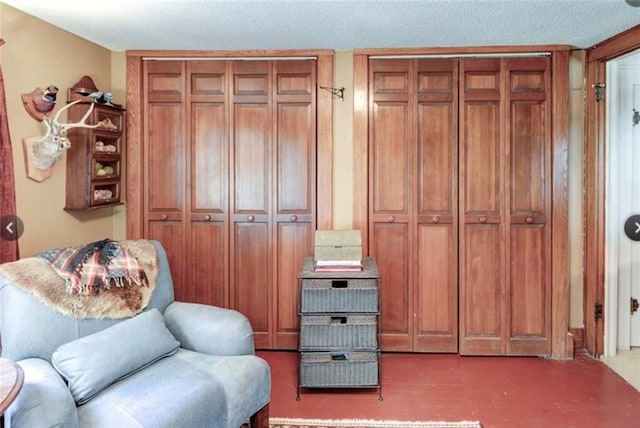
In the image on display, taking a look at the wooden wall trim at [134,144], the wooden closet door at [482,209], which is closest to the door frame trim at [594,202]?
the wooden closet door at [482,209]

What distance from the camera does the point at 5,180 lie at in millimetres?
2238

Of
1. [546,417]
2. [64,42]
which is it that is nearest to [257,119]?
[64,42]

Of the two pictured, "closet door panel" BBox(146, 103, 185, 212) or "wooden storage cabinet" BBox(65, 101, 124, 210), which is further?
"closet door panel" BBox(146, 103, 185, 212)

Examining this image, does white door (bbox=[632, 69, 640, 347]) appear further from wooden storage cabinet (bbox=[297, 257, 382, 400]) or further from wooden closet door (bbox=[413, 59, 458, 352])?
wooden storage cabinet (bbox=[297, 257, 382, 400])

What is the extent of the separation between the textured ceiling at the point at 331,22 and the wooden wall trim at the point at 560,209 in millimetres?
247

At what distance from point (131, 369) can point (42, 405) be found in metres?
0.44

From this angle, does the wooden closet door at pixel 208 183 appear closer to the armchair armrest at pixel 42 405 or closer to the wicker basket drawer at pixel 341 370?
the wicker basket drawer at pixel 341 370

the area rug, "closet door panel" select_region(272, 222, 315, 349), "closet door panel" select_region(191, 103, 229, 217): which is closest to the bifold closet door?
"closet door panel" select_region(272, 222, 315, 349)

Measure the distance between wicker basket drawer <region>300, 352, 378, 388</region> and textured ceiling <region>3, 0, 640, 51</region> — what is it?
1.95 metres

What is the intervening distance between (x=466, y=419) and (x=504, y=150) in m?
1.80

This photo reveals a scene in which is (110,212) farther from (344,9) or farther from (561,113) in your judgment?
(561,113)

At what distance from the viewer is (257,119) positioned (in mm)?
3260

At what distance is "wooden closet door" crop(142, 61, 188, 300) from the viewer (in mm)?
3275

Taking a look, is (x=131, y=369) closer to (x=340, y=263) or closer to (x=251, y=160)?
(x=340, y=263)
